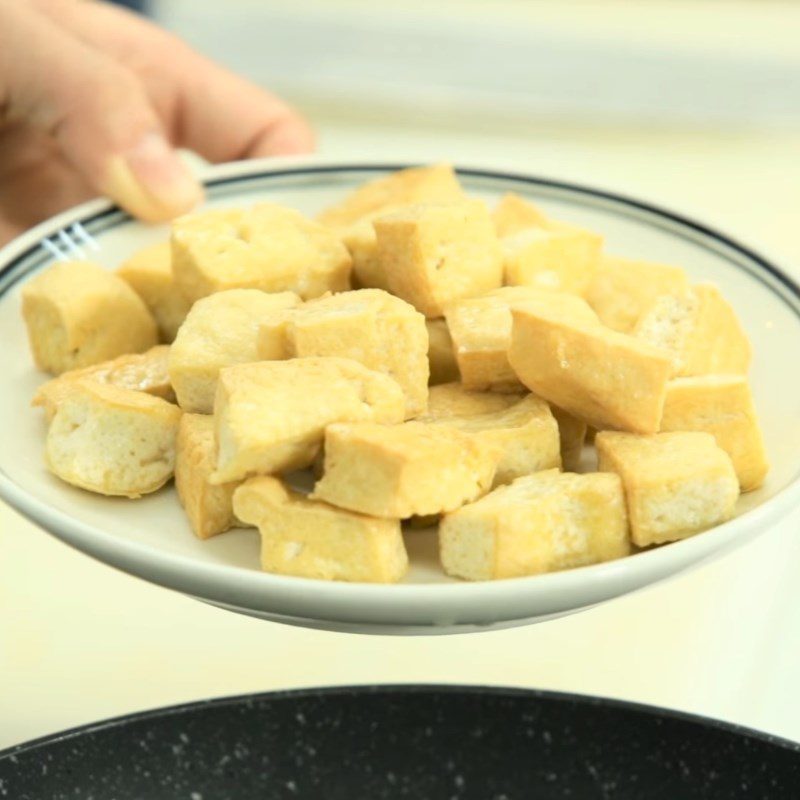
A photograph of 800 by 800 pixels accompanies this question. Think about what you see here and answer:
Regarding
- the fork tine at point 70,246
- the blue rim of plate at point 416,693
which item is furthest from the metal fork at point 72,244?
the blue rim of plate at point 416,693

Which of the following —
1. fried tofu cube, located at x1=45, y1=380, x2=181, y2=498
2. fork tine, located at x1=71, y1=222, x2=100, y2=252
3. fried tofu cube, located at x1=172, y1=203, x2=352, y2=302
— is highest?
fried tofu cube, located at x1=172, y1=203, x2=352, y2=302

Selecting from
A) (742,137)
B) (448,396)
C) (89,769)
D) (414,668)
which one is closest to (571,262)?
(448,396)

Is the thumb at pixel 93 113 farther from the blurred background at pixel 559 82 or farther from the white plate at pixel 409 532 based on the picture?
the blurred background at pixel 559 82

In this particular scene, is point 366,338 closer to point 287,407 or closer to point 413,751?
point 287,407

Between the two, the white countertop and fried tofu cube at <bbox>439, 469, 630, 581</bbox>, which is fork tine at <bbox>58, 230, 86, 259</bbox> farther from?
fried tofu cube at <bbox>439, 469, 630, 581</bbox>

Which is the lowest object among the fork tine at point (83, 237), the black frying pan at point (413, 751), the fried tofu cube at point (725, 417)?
the black frying pan at point (413, 751)

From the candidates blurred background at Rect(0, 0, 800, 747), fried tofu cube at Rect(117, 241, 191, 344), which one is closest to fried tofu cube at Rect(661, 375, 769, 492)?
blurred background at Rect(0, 0, 800, 747)
